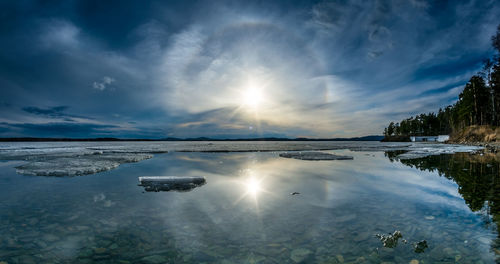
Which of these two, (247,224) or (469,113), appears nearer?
(247,224)

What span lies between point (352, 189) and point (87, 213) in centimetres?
902

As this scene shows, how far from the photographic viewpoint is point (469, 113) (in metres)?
64.0

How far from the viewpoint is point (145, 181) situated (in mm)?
10078

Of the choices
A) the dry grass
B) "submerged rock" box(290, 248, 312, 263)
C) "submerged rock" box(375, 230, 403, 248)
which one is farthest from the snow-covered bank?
"submerged rock" box(375, 230, 403, 248)

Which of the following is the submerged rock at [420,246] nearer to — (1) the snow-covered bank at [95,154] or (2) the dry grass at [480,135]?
(1) the snow-covered bank at [95,154]

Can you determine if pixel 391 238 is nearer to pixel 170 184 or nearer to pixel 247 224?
pixel 247 224

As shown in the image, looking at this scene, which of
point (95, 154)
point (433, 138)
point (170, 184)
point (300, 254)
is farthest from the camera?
point (433, 138)

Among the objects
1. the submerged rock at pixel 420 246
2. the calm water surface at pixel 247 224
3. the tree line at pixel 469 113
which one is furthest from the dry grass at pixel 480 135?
the submerged rock at pixel 420 246

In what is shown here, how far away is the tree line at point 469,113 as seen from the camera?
46.2 metres

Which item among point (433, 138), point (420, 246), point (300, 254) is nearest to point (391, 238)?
point (420, 246)

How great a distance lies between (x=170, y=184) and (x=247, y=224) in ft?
18.7

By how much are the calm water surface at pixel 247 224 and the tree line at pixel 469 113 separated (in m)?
41.3

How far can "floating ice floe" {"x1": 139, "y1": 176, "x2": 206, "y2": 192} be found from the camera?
29.9 feet

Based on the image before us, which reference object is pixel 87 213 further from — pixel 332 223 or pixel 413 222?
pixel 413 222
